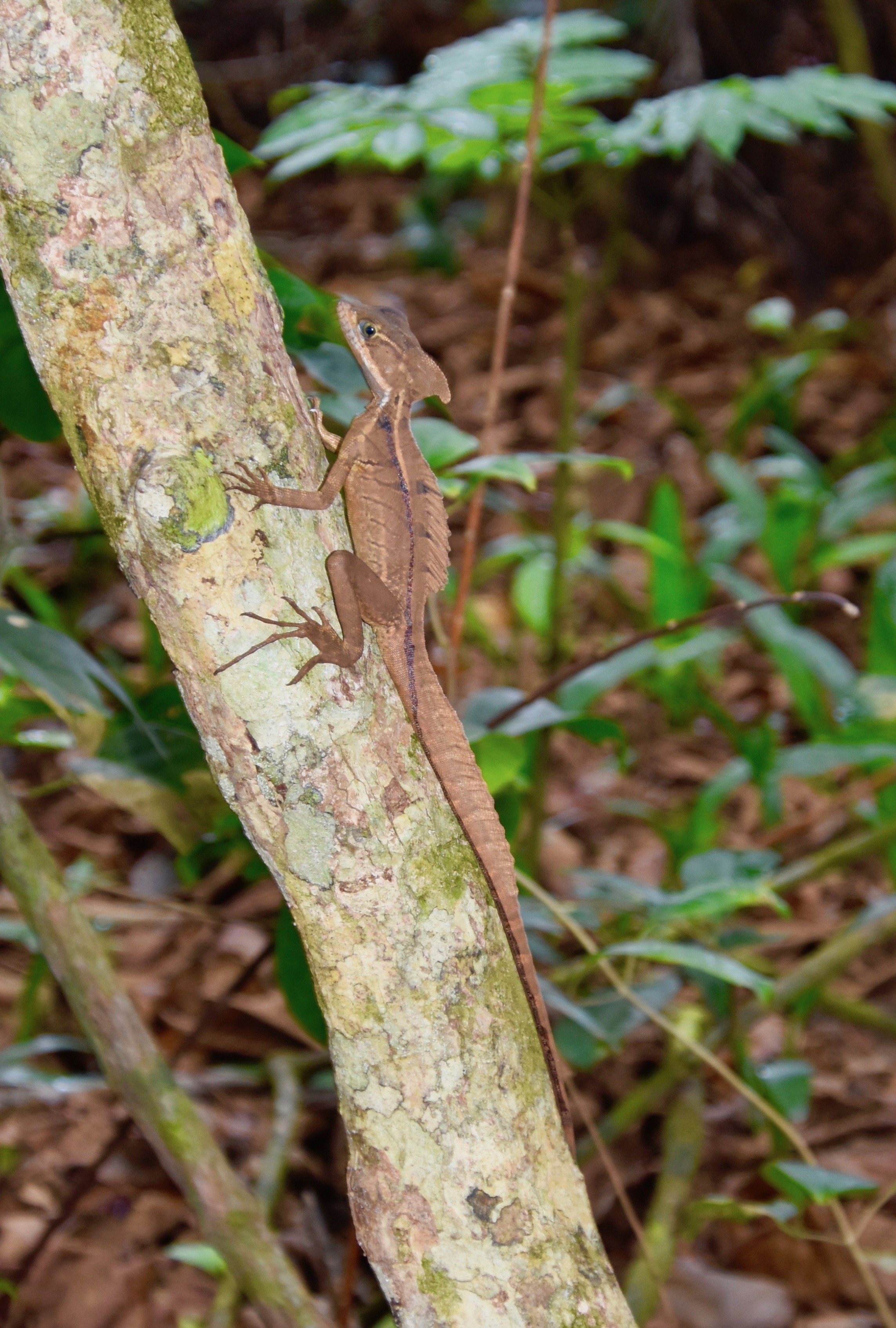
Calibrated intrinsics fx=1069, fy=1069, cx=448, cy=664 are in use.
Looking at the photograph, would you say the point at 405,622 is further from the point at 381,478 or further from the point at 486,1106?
the point at 486,1106

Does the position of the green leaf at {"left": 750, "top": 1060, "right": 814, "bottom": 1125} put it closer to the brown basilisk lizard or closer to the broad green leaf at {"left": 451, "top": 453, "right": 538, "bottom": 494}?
the brown basilisk lizard

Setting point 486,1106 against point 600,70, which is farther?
point 600,70

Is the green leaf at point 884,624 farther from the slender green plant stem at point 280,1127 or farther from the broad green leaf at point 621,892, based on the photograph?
the slender green plant stem at point 280,1127

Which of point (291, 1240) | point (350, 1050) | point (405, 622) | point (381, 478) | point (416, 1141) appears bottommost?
point (291, 1240)

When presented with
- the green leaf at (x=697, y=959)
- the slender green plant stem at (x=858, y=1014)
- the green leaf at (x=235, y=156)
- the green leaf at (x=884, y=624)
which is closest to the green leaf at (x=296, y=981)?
the green leaf at (x=697, y=959)

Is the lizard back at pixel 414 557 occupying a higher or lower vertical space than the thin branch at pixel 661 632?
higher

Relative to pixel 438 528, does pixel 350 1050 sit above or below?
below

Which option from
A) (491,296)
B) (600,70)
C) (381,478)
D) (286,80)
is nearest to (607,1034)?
(381,478)
